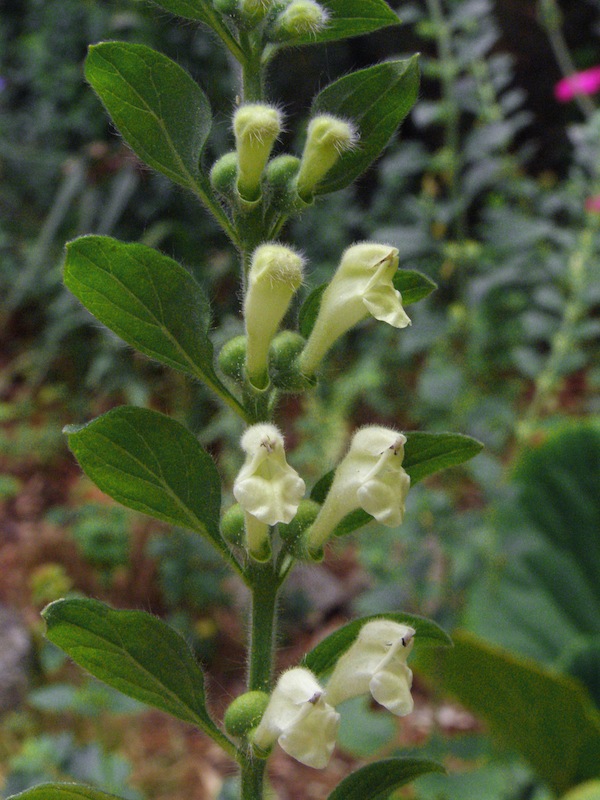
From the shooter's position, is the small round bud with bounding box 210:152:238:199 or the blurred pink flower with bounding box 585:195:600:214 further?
the blurred pink flower with bounding box 585:195:600:214

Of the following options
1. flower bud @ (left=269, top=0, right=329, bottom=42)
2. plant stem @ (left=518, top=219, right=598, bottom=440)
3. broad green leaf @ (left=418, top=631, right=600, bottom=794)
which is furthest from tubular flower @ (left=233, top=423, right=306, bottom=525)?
plant stem @ (left=518, top=219, right=598, bottom=440)

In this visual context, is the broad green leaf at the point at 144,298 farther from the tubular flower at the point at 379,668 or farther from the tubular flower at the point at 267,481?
the tubular flower at the point at 379,668

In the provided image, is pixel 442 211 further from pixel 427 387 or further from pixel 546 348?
pixel 546 348

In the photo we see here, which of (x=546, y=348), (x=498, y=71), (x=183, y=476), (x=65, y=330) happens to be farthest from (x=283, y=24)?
(x=546, y=348)

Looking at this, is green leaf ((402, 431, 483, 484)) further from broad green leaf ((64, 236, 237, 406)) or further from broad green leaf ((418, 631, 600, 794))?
broad green leaf ((418, 631, 600, 794))

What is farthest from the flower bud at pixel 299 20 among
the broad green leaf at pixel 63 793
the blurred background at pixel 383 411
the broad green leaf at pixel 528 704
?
the broad green leaf at pixel 528 704

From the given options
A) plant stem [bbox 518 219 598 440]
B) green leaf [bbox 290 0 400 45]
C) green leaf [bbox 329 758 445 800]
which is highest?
green leaf [bbox 290 0 400 45]
